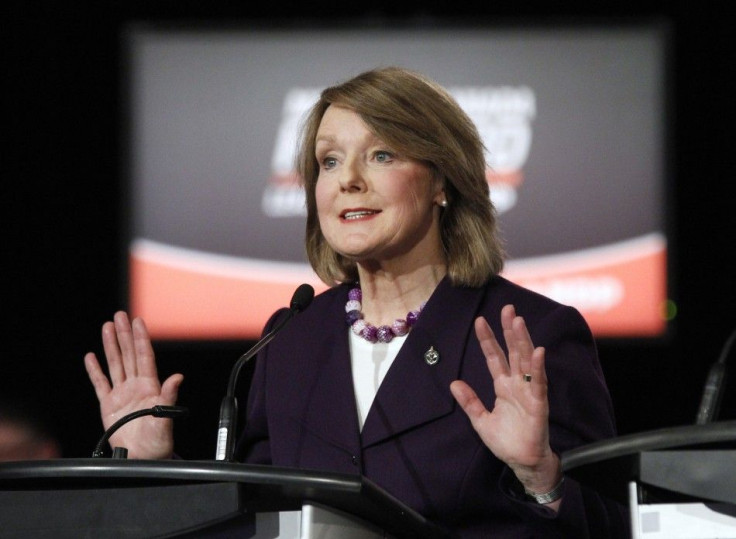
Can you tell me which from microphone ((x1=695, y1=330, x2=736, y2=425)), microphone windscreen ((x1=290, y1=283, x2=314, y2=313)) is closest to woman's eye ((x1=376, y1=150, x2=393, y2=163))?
microphone windscreen ((x1=290, y1=283, x2=314, y2=313))

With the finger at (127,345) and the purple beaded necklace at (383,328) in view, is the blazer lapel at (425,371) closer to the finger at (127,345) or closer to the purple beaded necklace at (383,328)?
the purple beaded necklace at (383,328)

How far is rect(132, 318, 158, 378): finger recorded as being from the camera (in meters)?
2.10

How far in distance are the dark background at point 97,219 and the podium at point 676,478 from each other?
3.30m

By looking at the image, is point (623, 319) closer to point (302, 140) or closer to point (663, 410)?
point (663, 410)

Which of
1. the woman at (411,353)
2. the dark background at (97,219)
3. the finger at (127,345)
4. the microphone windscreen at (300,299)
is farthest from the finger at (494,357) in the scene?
the dark background at (97,219)

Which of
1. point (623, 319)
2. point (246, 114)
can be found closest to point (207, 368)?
point (246, 114)

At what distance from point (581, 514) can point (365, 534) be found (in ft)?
1.69

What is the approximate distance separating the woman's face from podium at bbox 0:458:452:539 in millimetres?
868

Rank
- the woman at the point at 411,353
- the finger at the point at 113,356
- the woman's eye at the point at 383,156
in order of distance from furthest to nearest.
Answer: the woman's eye at the point at 383,156 < the finger at the point at 113,356 < the woman at the point at 411,353

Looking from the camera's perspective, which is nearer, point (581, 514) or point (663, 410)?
point (581, 514)

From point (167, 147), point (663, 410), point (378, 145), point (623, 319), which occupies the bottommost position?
point (663, 410)

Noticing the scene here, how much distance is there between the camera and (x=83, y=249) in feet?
15.3

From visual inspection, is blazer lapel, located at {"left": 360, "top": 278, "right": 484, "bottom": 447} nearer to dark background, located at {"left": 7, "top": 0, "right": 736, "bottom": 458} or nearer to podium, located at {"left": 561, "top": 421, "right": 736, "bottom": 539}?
podium, located at {"left": 561, "top": 421, "right": 736, "bottom": 539}

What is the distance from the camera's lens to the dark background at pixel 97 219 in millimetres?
4504
